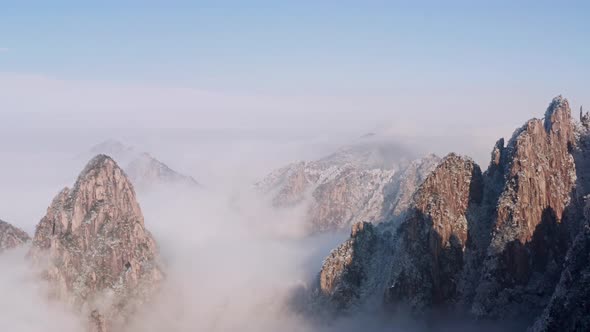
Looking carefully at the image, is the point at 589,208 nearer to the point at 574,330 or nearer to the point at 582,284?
the point at 582,284

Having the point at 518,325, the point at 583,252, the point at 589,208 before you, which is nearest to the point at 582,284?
the point at 583,252

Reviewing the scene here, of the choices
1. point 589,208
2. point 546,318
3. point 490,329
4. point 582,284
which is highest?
point 589,208

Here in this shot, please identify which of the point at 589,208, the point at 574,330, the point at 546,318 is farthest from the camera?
the point at 589,208

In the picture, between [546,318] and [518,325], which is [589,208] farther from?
[518,325]

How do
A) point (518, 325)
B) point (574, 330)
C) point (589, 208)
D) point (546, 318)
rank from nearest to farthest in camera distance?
point (574, 330)
point (546, 318)
point (589, 208)
point (518, 325)

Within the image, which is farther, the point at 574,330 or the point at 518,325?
the point at 518,325

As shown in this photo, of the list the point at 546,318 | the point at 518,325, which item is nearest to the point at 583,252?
the point at 546,318

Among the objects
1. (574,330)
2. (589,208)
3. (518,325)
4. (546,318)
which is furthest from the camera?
(518,325)

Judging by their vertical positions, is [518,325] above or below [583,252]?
below

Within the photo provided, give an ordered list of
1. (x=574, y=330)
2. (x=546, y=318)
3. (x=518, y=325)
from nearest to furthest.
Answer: (x=574, y=330)
(x=546, y=318)
(x=518, y=325)
